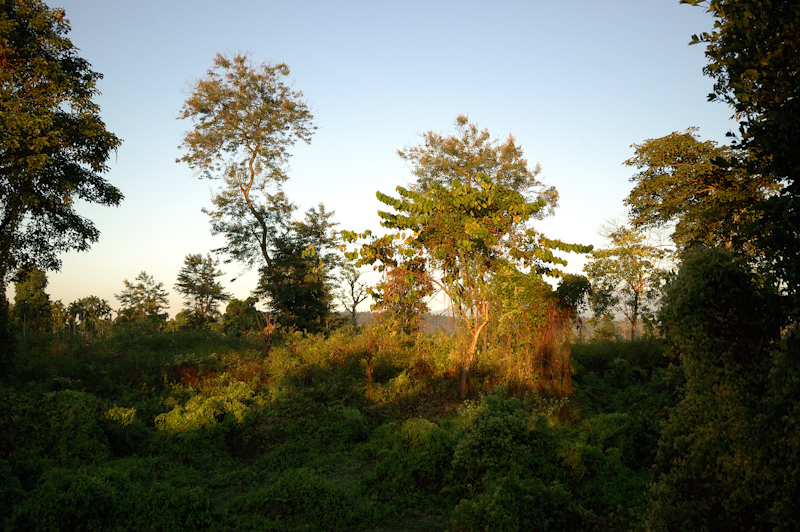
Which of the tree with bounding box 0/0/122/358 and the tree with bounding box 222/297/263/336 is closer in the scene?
the tree with bounding box 0/0/122/358

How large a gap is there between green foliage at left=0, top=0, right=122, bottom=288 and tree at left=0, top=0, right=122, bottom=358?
0.07 ft

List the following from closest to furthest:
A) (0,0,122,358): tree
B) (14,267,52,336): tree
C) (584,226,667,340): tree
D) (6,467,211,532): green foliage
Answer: (6,467,211,532): green foliage, (0,0,122,358): tree, (584,226,667,340): tree, (14,267,52,336): tree

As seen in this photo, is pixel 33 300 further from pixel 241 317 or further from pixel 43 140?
pixel 43 140

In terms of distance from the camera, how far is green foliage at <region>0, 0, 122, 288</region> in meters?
12.8

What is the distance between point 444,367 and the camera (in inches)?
546

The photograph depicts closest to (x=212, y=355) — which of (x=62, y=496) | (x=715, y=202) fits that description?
(x=62, y=496)

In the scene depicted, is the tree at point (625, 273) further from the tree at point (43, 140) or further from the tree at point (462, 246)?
the tree at point (43, 140)

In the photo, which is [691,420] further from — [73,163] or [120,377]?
[73,163]

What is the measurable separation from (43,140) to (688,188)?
676 inches

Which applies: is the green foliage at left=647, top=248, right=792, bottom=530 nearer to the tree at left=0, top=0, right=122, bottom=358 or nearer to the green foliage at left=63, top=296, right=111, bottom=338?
the tree at left=0, top=0, right=122, bottom=358

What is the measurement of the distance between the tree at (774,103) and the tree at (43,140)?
14.1 m

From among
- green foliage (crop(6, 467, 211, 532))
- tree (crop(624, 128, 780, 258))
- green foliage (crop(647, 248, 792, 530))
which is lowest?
green foliage (crop(6, 467, 211, 532))

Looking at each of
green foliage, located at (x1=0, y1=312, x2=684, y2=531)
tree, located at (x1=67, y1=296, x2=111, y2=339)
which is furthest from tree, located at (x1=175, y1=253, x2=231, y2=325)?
green foliage, located at (x1=0, y1=312, x2=684, y2=531)

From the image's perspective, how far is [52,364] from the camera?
46.2 ft
